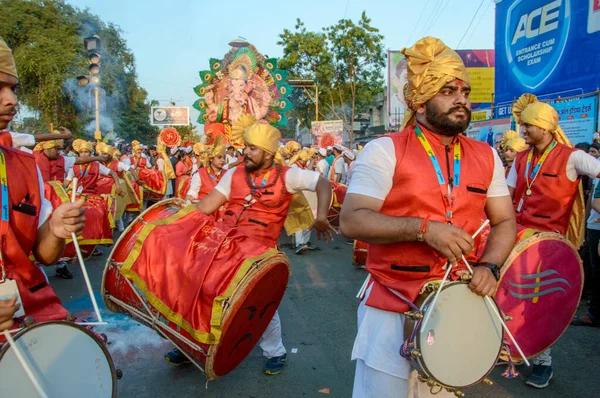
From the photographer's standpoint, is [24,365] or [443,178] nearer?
[24,365]

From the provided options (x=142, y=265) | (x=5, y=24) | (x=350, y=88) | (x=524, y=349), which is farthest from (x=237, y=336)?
(x=5, y=24)

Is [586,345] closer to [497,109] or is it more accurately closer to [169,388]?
[169,388]

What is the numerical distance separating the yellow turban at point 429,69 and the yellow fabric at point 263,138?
2.40 m

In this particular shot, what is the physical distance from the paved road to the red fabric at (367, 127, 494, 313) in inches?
81.5

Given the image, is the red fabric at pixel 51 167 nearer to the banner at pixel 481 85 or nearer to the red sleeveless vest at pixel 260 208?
the red sleeveless vest at pixel 260 208

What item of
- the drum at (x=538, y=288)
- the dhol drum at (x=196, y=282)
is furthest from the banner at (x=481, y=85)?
the dhol drum at (x=196, y=282)

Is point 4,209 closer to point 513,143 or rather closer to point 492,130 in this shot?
point 513,143

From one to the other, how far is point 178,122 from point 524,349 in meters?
41.3

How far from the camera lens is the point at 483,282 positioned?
7.37 feet

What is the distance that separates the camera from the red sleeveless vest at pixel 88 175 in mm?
8906

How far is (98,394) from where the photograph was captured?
7.19ft

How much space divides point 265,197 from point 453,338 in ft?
8.80

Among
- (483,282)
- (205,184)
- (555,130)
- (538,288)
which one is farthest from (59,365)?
(205,184)

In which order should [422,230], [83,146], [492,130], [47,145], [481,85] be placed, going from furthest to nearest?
[481,85] < [492,130] < [83,146] < [47,145] < [422,230]
